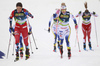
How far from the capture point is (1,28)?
43.9ft

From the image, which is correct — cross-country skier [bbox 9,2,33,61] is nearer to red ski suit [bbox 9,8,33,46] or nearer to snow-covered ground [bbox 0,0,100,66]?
red ski suit [bbox 9,8,33,46]

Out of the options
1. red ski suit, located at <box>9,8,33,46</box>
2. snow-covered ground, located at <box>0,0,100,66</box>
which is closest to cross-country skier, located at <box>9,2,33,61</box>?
red ski suit, located at <box>9,8,33,46</box>

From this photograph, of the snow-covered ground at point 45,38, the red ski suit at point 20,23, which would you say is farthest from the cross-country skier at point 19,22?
the snow-covered ground at point 45,38

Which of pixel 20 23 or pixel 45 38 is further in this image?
pixel 45 38

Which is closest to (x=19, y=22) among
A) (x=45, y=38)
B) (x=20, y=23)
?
(x=20, y=23)

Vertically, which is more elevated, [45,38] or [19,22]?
[19,22]

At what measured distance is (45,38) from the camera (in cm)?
1215

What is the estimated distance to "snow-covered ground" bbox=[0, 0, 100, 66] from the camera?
5537mm

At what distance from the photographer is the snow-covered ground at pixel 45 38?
5537 millimetres

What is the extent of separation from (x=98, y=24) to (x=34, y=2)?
979 centimetres

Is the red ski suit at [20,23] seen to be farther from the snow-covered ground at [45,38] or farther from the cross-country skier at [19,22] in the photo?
the snow-covered ground at [45,38]

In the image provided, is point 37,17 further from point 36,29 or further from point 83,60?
point 83,60

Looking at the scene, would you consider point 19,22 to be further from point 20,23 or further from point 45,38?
point 45,38

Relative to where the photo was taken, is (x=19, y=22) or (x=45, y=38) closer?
(x=19, y=22)
